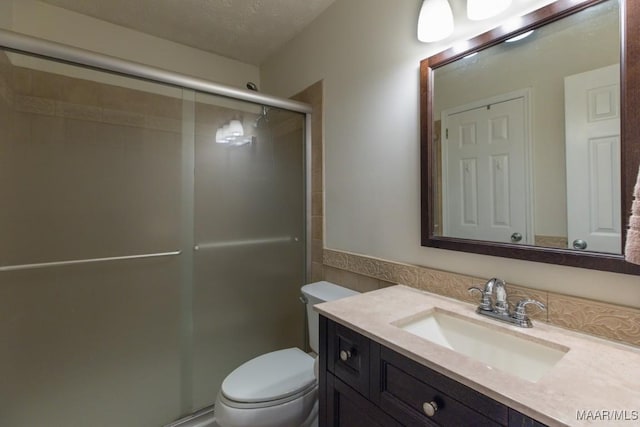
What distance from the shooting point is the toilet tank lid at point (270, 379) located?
1.22 m

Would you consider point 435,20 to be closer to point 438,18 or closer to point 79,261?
point 438,18

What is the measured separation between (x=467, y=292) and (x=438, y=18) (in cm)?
102

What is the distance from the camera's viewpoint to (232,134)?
5.71 feet

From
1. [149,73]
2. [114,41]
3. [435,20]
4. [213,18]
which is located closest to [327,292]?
[435,20]

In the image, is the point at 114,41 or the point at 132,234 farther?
the point at 114,41

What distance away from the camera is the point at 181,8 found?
5.67 feet

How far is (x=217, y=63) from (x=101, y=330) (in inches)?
76.5

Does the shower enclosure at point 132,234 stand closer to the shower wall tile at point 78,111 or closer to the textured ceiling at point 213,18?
the shower wall tile at point 78,111

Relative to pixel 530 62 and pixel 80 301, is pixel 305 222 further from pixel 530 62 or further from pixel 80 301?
pixel 530 62

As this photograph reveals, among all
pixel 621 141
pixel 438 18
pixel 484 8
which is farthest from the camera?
pixel 438 18

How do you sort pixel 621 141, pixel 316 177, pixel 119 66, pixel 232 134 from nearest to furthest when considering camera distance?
pixel 621 141
pixel 119 66
pixel 232 134
pixel 316 177

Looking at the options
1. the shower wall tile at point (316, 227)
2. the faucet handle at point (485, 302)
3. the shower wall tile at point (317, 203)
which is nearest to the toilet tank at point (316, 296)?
the shower wall tile at point (316, 227)

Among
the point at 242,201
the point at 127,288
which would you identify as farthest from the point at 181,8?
the point at 127,288

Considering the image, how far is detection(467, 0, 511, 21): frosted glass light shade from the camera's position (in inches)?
38.1
